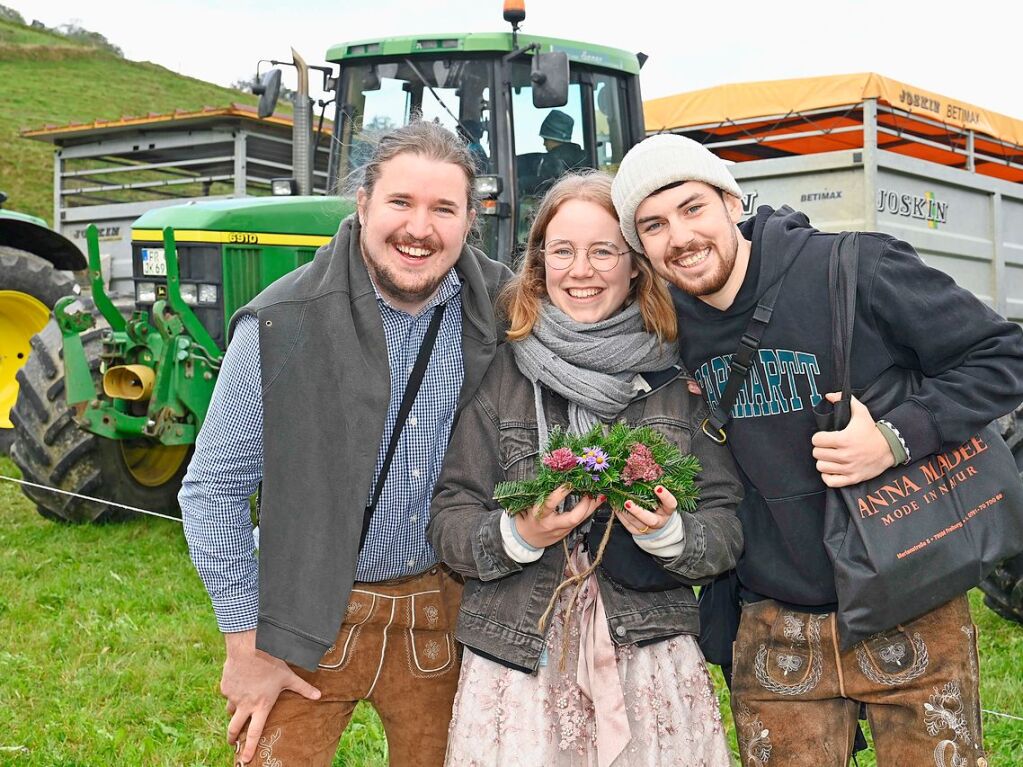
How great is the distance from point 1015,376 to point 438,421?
1.19 meters

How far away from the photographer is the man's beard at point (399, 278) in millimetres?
2361

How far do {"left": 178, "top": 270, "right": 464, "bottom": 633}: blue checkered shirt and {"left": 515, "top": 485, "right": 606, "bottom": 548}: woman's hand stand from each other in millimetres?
403

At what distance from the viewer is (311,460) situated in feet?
7.45

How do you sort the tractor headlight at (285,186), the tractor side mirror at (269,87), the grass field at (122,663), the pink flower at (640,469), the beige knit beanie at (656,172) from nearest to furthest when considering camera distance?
the pink flower at (640,469) < the beige knit beanie at (656,172) < the grass field at (122,663) < the tractor side mirror at (269,87) < the tractor headlight at (285,186)

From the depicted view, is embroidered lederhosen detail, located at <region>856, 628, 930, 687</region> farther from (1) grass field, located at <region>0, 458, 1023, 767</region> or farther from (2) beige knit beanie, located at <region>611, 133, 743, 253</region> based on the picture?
(1) grass field, located at <region>0, 458, 1023, 767</region>

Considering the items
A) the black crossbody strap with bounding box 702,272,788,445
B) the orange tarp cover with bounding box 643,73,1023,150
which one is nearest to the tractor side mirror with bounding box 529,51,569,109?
the orange tarp cover with bounding box 643,73,1023,150

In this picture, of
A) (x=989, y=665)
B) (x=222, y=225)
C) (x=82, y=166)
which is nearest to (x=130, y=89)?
(x=82, y=166)

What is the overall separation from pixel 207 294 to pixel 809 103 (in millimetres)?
3954

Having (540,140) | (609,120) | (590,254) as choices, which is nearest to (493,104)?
(540,140)

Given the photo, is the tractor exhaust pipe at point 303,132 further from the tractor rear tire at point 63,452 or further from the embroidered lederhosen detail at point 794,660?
the embroidered lederhosen detail at point 794,660

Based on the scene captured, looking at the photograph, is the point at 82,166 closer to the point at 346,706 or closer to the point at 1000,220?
the point at 1000,220

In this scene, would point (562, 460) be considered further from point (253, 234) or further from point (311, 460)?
point (253, 234)

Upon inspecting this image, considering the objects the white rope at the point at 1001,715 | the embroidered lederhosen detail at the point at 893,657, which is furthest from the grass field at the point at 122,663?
the embroidered lederhosen detail at the point at 893,657

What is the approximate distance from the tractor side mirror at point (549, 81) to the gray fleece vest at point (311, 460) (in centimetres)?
332
